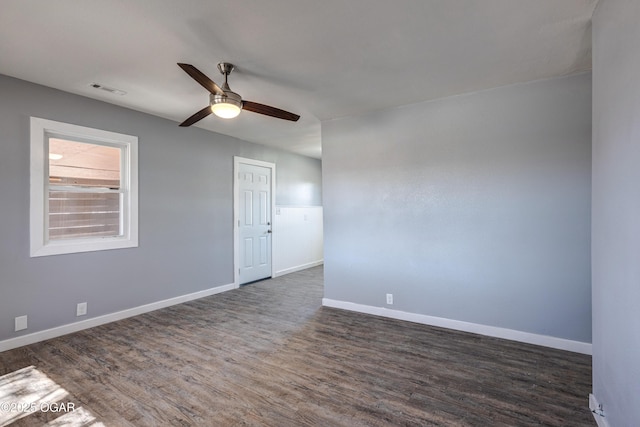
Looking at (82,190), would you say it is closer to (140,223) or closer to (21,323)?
(140,223)

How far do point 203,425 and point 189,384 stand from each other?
1.63ft

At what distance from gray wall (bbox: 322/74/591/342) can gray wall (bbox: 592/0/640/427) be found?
3.28 feet

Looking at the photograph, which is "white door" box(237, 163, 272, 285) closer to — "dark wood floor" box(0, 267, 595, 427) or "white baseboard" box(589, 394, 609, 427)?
"dark wood floor" box(0, 267, 595, 427)

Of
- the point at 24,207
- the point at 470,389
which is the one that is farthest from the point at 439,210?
the point at 24,207

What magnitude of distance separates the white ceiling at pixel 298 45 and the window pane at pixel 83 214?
3.60ft

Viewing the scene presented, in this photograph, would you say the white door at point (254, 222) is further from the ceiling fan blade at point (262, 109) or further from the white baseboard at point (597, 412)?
the white baseboard at point (597, 412)

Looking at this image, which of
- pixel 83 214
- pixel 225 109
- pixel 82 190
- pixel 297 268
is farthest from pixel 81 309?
pixel 297 268

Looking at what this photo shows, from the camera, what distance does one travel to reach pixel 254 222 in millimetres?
5418

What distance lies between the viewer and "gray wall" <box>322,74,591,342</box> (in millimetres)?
2695

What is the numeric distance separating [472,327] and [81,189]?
436cm

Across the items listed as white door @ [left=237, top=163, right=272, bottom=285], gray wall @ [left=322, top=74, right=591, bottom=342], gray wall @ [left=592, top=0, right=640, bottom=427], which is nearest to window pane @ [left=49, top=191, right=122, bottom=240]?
white door @ [left=237, top=163, right=272, bottom=285]

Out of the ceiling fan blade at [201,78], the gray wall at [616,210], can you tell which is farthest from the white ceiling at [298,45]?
the gray wall at [616,210]

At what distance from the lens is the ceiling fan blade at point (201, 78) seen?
2.05m

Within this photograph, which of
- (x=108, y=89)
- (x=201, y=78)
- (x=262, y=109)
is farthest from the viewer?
(x=108, y=89)
